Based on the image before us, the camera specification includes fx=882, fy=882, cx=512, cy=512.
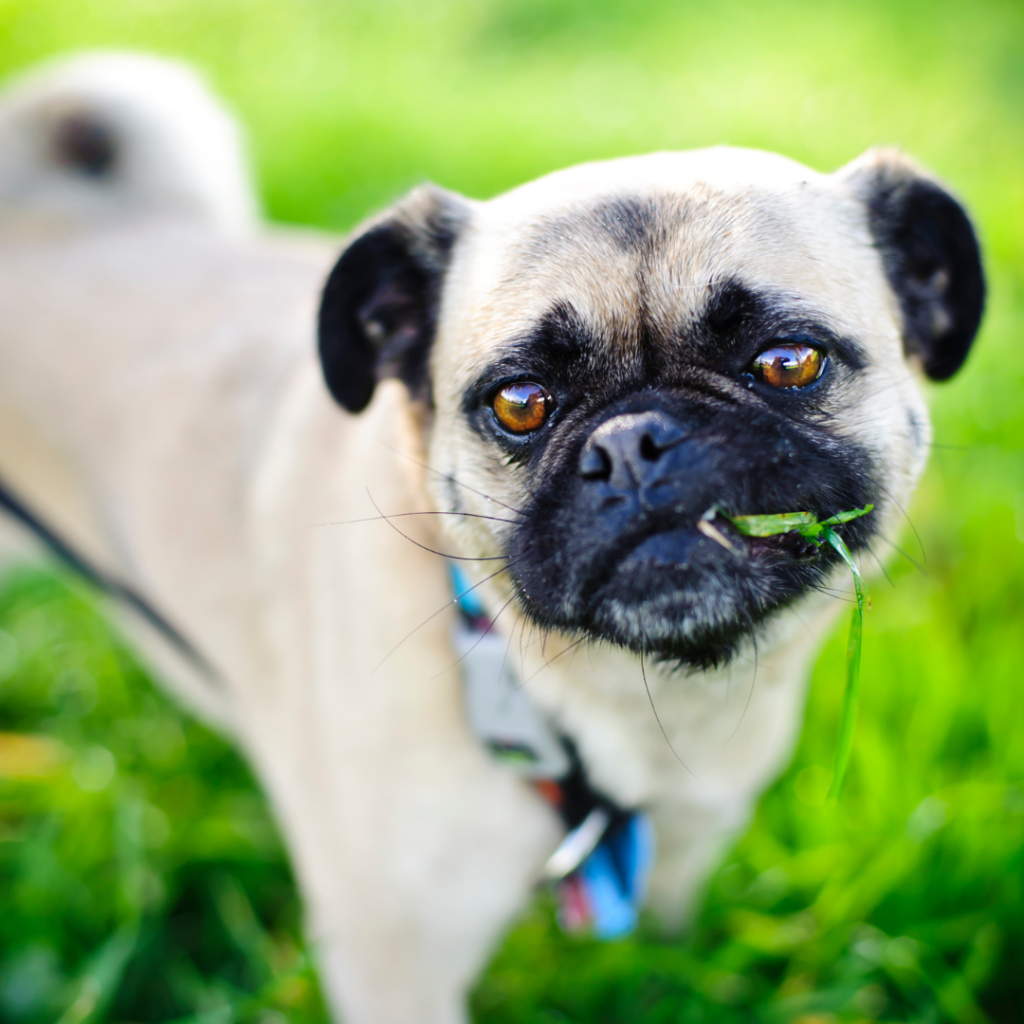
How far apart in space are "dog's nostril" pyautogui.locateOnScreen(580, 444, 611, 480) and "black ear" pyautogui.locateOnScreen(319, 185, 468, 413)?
59 cm

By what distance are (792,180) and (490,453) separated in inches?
31.8

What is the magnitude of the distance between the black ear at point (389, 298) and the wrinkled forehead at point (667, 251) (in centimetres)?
27

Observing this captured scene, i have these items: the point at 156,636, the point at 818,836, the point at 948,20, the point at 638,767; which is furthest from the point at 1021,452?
the point at 948,20

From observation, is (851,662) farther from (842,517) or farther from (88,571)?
(88,571)

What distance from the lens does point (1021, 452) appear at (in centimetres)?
393

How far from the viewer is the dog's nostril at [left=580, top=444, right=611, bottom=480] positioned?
4.82 feet

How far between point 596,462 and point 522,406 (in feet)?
0.92

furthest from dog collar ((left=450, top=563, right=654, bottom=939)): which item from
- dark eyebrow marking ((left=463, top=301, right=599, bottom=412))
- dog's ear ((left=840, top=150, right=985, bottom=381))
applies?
dog's ear ((left=840, top=150, right=985, bottom=381))

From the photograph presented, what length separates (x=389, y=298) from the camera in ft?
6.73

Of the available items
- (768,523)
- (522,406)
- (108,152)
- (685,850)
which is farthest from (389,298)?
(108,152)

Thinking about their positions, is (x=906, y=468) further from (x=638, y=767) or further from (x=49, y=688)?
(x=49, y=688)

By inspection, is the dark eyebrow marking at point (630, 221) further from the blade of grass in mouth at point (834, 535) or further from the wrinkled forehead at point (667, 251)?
the blade of grass in mouth at point (834, 535)

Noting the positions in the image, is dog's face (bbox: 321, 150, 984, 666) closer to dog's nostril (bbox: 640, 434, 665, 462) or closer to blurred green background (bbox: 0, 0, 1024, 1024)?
dog's nostril (bbox: 640, 434, 665, 462)

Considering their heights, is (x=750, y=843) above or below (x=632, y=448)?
below
